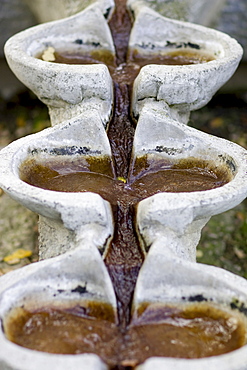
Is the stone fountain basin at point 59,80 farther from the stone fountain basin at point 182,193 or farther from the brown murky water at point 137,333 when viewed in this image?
the brown murky water at point 137,333

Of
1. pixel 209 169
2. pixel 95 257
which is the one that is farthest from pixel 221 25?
pixel 95 257

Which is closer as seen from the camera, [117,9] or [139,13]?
[139,13]

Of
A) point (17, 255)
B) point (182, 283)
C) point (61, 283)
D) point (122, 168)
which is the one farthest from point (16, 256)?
point (182, 283)

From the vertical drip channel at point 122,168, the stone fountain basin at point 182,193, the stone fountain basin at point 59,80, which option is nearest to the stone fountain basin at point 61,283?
the vertical drip channel at point 122,168

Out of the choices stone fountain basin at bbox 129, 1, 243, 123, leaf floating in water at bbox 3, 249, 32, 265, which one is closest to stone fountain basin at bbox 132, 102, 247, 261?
stone fountain basin at bbox 129, 1, 243, 123

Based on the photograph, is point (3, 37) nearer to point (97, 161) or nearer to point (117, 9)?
point (117, 9)

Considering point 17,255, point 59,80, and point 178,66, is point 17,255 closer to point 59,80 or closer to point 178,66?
point 59,80

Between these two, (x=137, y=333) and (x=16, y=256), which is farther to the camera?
(x=16, y=256)

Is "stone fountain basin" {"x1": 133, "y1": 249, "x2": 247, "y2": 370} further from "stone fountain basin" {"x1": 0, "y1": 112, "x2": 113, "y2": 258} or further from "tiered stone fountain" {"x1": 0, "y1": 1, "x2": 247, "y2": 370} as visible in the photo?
"stone fountain basin" {"x1": 0, "y1": 112, "x2": 113, "y2": 258}
